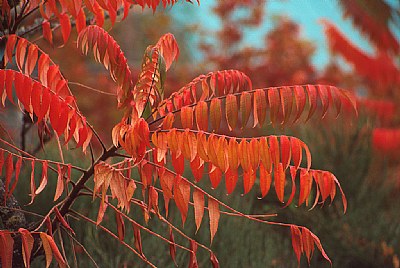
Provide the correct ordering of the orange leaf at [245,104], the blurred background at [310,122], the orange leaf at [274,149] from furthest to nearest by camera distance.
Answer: the blurred background at [310,122] → the orange leaf at [245,104] → the orange leaf at [274,149]

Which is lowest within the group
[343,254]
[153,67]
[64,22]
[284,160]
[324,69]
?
[343,254]

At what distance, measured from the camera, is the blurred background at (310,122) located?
3.48 m

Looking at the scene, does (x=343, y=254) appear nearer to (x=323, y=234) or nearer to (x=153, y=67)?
(x=323, y=234)

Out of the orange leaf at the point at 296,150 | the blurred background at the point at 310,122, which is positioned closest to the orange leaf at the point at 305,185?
the orange leaf at the point at 296,150

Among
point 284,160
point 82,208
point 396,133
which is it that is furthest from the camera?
point 396,133

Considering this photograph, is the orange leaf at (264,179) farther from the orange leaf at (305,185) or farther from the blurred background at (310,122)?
the blurred background at (310,122)

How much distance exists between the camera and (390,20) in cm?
777

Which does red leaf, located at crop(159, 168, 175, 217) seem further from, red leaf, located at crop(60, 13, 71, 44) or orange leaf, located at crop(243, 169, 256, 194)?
red leaf, located at crop(60, 13, 71, 44)

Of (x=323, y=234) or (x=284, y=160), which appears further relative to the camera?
(x=323, y=234)

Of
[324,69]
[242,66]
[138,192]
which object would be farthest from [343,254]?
[324,69]

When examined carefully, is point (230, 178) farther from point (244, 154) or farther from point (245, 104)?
point (245, 104)

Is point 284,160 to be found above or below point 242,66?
below

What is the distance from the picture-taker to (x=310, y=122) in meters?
5.93

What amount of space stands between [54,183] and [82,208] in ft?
1.11
